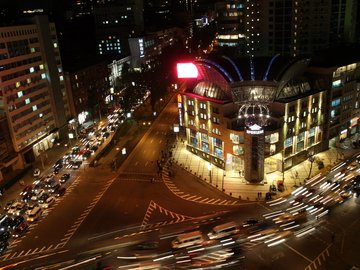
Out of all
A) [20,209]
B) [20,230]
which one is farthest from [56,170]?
[20,230]

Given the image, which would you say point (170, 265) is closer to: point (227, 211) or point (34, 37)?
point (227, 211)

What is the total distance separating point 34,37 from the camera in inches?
4033

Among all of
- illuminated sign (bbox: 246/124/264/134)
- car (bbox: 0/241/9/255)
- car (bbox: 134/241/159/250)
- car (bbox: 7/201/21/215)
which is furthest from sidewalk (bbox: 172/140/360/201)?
car (bbox: 0/241/9/255)

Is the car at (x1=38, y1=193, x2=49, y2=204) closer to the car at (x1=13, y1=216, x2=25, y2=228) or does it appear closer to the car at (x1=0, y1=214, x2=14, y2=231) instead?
the car at (x1=13, y1=216, x2=25, y2=228)

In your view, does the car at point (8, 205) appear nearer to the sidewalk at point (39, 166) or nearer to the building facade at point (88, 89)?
the sidewalk at point (39, 166)

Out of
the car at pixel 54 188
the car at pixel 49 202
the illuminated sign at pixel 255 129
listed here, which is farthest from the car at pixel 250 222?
the car at pixel 54 188

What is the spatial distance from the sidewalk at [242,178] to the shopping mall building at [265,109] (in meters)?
1.85

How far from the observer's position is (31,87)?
101m

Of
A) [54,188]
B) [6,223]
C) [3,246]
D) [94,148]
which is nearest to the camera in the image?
[3,246]

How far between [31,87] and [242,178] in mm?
68307

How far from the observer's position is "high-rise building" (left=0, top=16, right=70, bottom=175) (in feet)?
302

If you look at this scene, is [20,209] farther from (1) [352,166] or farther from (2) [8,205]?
(1) [352,166]

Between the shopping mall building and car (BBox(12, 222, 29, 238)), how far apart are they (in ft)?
163

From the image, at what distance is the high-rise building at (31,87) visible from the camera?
92125 millimetres
